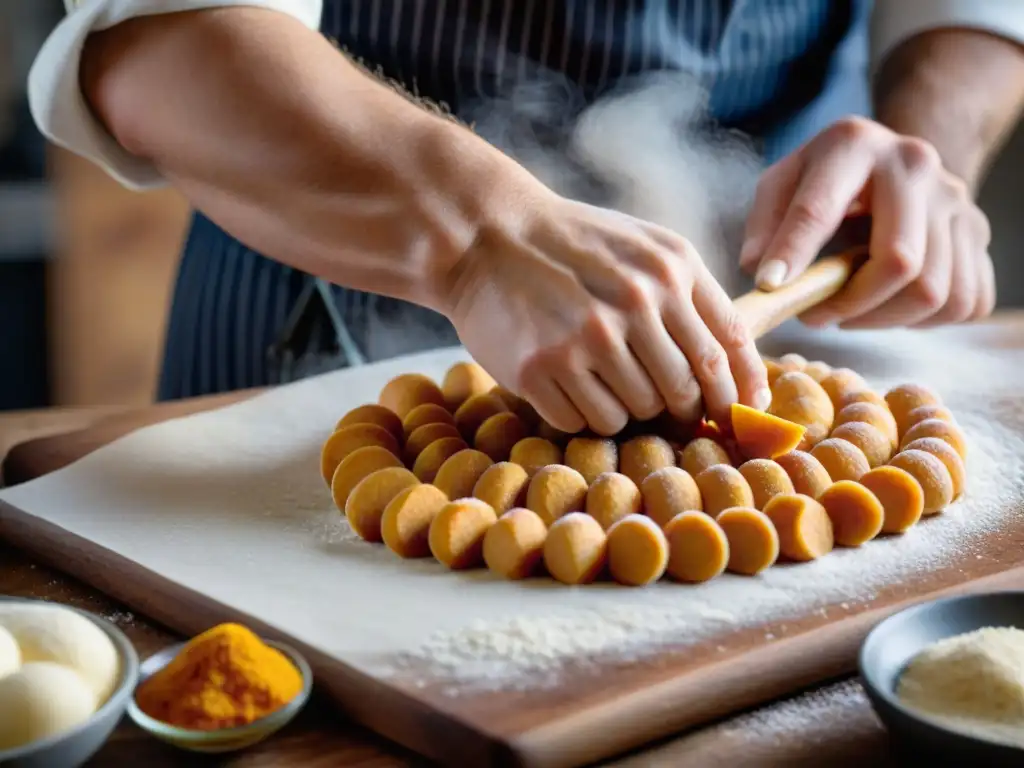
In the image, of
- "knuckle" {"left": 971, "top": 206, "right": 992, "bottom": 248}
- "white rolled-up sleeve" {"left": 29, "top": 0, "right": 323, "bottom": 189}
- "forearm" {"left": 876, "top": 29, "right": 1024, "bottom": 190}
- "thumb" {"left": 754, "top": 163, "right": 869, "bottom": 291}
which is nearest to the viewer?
"white rolled-up sleeve" {"left": 29, "top": 0, "right": 323, "bottom": 189}

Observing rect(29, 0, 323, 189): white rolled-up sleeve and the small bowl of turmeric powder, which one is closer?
the small bowl of turmeric powder

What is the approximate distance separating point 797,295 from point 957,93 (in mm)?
622

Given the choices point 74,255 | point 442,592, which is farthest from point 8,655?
point 74,255

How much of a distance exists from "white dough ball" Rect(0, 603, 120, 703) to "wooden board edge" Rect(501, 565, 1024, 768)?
21 cm

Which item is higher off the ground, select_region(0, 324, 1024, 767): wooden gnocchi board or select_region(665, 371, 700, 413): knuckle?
select_region(665, 371, 700, 413): knuckle

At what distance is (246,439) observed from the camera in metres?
1.24

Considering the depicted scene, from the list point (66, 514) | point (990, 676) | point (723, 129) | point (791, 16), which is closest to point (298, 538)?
point (66, 514)

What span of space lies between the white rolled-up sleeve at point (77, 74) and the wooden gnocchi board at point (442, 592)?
0.90 ft

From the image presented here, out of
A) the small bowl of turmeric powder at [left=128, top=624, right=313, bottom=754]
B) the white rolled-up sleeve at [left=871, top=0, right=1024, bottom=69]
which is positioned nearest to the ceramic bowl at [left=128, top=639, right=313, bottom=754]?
the small bowl of turmeric powder at [left=128, top=624, right=313, bottom=754]

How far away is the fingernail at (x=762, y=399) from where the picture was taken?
1018mm

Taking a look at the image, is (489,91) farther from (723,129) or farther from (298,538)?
(298,538)

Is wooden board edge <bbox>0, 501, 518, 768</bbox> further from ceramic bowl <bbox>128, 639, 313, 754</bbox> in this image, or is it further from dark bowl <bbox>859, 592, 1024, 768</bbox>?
dark bowl <bbox>859, 592, 1024, 768</bbox>

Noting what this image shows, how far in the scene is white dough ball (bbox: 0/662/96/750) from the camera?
61cm

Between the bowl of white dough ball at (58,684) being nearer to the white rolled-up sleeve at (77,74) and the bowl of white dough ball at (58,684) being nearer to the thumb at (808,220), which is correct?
the white rolled-up sleeve at (77,74)
